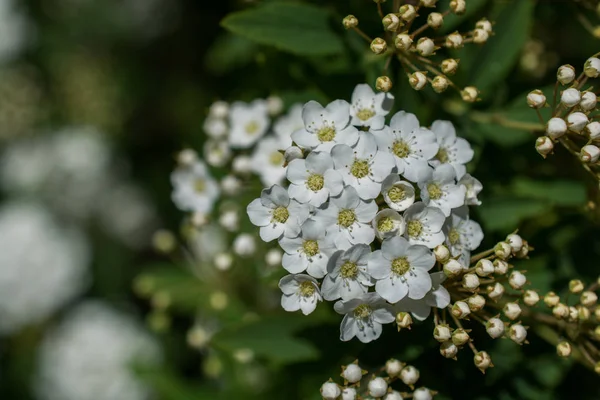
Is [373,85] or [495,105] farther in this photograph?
[495,105]

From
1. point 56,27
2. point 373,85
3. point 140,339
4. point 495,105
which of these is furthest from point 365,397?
point 56,27

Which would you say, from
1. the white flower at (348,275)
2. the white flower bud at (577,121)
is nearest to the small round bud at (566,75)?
the white flower bud at (577,121)

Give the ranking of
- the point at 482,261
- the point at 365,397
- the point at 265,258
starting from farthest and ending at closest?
the point at 265,258
the point at 365,397
the point at 482,261

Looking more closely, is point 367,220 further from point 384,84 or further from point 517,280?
point 517,280

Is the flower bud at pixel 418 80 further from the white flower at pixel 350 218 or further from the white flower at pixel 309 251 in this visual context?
the white flower at pixel 309 251

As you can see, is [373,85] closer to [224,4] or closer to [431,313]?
[431,313]

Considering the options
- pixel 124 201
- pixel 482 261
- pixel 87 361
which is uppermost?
pixel 482 261

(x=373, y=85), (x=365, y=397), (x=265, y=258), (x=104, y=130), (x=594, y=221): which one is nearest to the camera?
(x=365, y=397)

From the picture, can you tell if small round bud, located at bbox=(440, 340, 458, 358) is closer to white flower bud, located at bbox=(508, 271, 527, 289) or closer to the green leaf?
white flower bud, located at bbox=(508, 271, 527, 289)

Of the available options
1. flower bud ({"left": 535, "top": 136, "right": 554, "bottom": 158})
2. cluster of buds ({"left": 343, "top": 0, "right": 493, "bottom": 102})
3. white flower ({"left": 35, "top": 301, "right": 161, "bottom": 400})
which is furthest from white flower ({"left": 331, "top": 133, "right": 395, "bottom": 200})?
white flower ({"left": 35, "top": 301, "right": 161, "bottom": 400})
